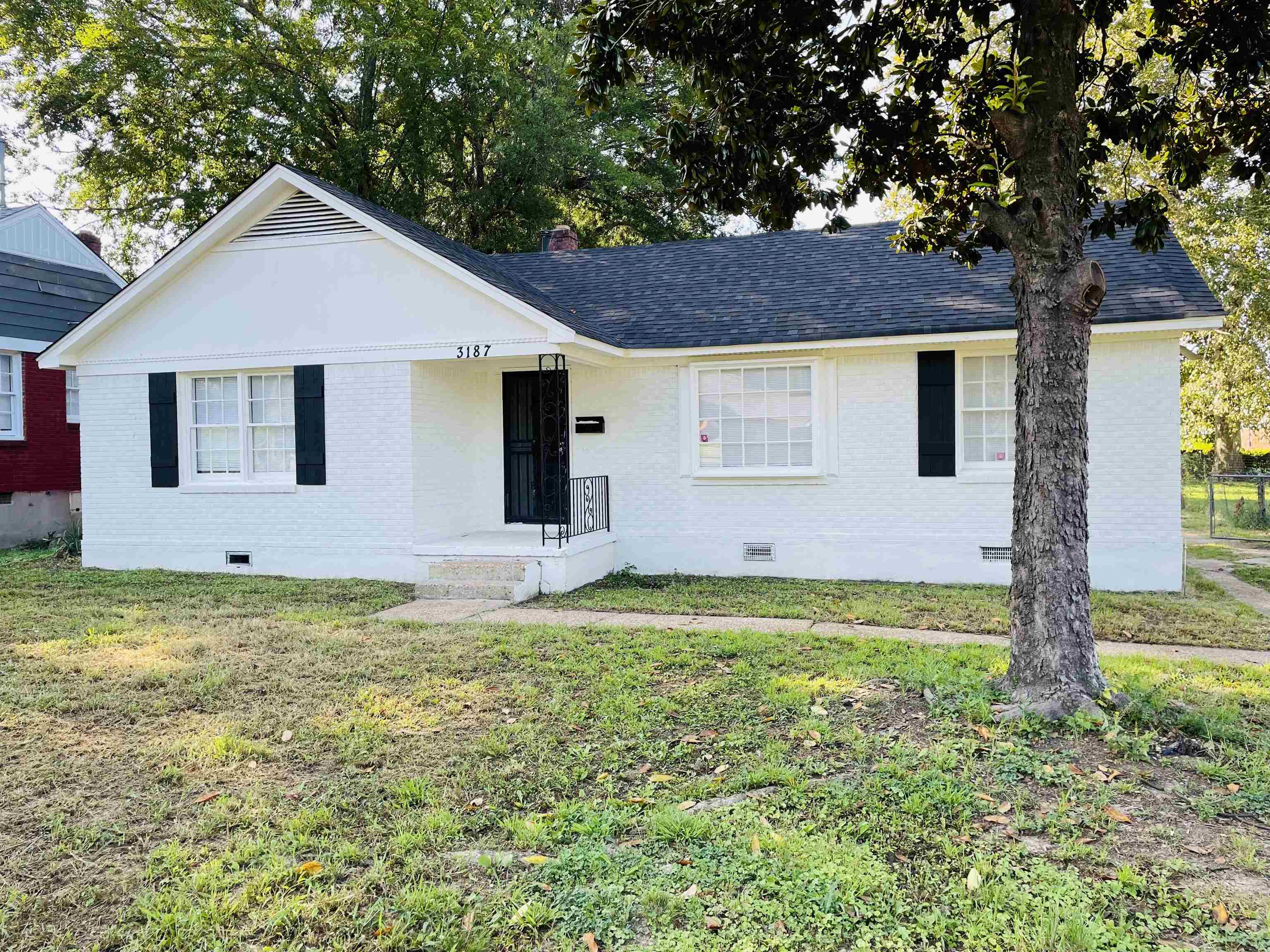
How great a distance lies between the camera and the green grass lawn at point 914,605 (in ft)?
25.3

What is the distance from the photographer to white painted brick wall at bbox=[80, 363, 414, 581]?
11.0 metres

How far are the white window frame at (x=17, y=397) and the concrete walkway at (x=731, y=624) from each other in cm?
1027

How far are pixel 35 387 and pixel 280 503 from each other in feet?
25.0

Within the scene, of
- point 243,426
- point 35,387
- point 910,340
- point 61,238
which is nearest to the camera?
point 910,340

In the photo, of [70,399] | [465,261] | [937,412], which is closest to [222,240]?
[465,261]

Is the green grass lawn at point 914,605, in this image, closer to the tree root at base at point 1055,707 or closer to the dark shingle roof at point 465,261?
the tree root at base at point 1055,707

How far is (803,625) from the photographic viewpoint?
26.2 ft

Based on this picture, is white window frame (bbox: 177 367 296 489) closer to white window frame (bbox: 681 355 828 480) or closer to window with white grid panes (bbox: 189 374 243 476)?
window with white grid panes (bbox: 189 374 243 476)

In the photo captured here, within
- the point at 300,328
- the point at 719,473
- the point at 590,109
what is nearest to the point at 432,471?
the point at 300,328

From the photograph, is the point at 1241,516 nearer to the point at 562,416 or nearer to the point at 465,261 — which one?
the point at 562,416

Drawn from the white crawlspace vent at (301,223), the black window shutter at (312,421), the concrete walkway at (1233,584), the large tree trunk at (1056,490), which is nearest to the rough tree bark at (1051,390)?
the large tree trunk at (1056,490)

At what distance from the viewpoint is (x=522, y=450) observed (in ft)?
40.5

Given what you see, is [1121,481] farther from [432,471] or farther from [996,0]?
[432,471]

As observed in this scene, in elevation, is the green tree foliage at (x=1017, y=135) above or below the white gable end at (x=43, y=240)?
below
